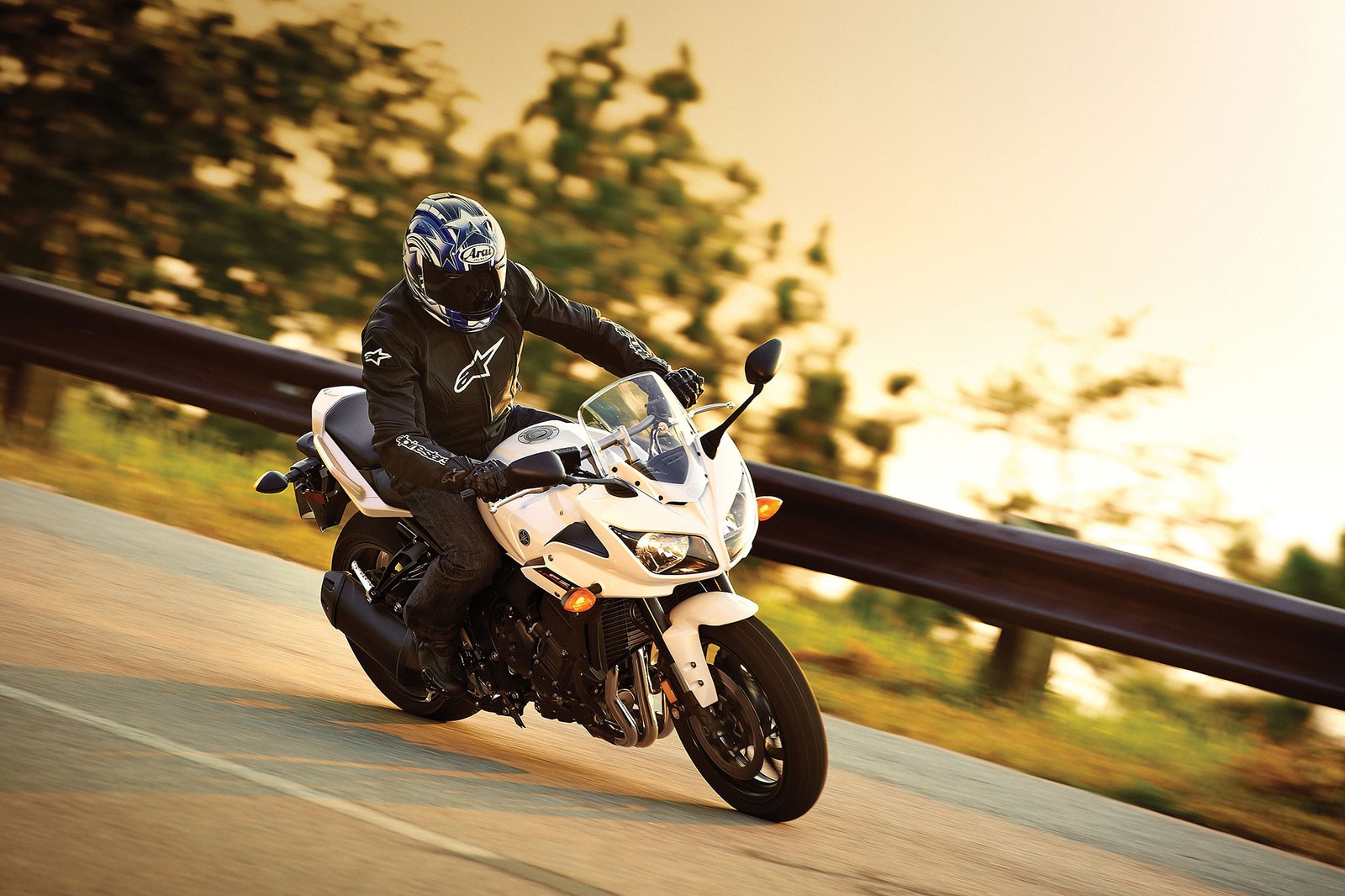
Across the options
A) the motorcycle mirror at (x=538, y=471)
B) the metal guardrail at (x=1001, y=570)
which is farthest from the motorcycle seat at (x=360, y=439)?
the metal guardrail at (x=1001, y=570)

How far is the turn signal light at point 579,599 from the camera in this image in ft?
14.0

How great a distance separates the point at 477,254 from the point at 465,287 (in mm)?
116

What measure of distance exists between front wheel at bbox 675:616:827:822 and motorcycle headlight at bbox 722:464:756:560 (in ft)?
0.77

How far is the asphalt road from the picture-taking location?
11.2 feet

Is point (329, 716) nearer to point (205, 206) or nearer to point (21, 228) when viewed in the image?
point (205, 206)

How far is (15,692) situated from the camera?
169 inches

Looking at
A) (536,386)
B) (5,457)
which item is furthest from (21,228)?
(536,386)

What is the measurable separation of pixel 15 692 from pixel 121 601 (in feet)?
4.51

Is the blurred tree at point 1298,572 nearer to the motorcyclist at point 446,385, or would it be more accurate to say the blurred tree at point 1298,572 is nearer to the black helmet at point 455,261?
the motorcyclist at point 446,385

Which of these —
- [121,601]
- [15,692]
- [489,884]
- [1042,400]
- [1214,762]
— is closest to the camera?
[489,884]

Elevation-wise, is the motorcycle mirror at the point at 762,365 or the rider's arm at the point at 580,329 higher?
the motorcycle mirror at the point at 762,365

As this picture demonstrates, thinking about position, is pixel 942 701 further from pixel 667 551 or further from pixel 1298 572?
pixel 667 551

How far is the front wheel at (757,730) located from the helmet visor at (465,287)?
1.35m

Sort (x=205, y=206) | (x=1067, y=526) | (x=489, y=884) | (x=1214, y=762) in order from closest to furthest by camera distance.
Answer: (x=489, y=884), (x=1214, y=762), (x=1067, y=526), (x=205, y=206)
